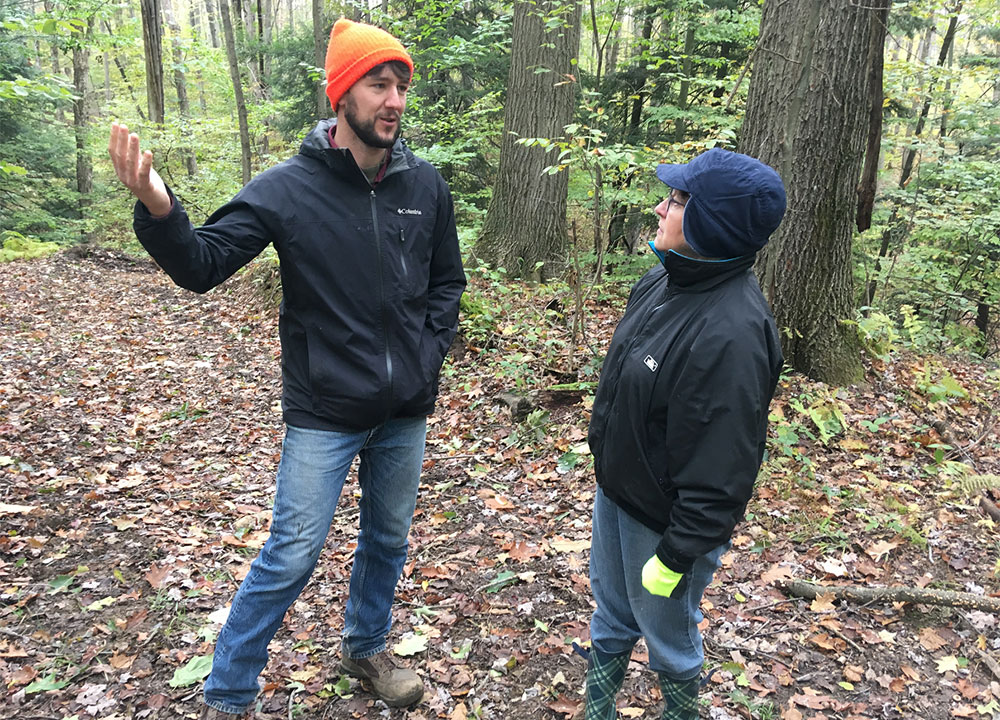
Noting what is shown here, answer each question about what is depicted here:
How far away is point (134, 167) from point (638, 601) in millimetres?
2097

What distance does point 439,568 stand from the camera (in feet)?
12.8

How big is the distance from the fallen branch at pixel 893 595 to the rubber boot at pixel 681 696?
1555 mm

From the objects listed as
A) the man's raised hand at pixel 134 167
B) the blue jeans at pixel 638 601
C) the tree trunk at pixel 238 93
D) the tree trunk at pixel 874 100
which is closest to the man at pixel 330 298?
the man's raised hand at pixel 134 167

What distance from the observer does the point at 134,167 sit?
1.87 m

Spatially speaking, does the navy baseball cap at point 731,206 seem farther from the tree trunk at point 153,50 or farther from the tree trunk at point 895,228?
the tree trunk at point 153,50

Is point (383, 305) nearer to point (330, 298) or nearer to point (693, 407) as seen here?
point (330, 298)

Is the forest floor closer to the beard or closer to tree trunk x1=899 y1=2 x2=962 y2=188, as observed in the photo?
the beard

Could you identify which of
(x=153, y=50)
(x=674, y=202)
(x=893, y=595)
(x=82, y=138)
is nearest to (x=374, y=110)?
(x=674, y=202)

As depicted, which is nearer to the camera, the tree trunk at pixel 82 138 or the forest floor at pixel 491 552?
the forest floor at pixel 491 552

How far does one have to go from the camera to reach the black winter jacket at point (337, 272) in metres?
2.27

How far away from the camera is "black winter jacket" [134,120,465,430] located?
2273 mm

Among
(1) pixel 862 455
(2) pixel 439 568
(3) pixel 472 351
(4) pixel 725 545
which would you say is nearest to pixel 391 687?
(2) pixel 439 568

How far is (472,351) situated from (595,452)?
4756 mm

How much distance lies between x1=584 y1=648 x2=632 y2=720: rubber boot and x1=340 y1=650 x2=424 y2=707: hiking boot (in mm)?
807
